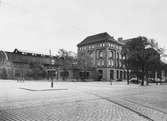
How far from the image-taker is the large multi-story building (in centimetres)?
7488

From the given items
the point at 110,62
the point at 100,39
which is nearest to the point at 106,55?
the point at 110,62

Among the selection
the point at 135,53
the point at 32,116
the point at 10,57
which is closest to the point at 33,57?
the point at 10,57

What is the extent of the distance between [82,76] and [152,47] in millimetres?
31266

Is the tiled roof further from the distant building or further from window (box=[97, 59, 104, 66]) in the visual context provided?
the distant building

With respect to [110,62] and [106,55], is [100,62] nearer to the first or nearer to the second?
[110,62]

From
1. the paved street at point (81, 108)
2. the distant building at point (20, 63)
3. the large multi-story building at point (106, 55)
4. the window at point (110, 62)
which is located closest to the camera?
the paved street at point (81, 108)

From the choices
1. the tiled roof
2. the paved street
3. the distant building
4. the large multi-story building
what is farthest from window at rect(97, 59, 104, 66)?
the paved street

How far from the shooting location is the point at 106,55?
7469cm

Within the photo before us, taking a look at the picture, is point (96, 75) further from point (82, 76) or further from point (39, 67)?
point (39, 67)

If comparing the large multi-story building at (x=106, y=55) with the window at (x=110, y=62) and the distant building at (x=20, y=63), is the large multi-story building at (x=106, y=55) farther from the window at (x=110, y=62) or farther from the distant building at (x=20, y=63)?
the distant building at (x=20, y=63)

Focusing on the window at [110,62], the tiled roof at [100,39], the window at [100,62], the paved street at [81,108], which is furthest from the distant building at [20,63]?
the paved street at [81,108]

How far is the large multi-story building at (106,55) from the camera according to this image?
7488 centimetres

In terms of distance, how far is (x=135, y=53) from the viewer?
38.4m

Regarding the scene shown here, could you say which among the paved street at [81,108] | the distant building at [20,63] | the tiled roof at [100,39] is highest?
the tiled roof at [100,39]
